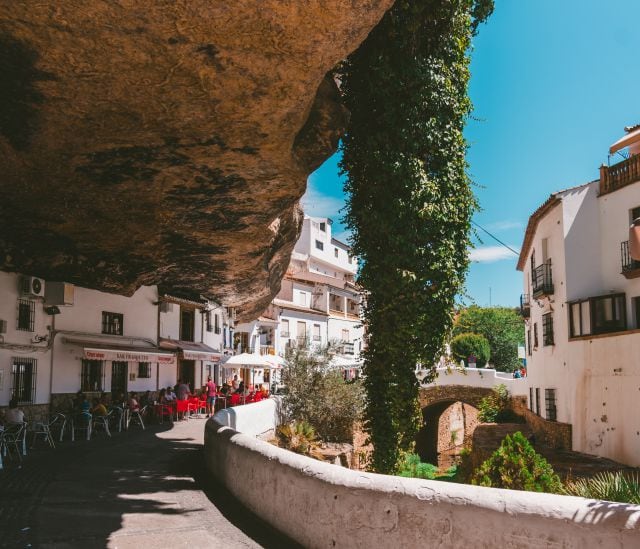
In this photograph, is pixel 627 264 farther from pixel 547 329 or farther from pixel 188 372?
pixel 188 372

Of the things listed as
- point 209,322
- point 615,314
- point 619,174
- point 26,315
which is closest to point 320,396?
point 26,315

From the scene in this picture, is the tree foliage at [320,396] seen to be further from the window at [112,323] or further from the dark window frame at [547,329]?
the dark window frame at [547,329]

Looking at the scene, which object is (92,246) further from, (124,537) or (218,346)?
(218,346)

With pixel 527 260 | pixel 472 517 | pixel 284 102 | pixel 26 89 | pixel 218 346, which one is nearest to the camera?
pixel 472 517

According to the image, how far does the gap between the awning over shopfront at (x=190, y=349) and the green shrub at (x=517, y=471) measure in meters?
15.1

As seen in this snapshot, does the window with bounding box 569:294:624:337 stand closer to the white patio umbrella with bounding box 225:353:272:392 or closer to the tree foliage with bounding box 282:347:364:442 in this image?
the tree foliage with bounding box 282:347:364:442

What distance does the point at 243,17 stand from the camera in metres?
6.68

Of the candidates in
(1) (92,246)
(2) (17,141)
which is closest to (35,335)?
(1) (92,246)

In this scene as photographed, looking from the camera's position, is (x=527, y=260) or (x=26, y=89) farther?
(x=527, y=260)

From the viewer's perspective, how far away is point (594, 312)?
2438 centimetres

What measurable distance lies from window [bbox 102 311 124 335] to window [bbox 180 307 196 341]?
6.50m

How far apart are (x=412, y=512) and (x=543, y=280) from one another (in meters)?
26.3

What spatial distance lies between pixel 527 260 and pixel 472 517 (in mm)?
36171

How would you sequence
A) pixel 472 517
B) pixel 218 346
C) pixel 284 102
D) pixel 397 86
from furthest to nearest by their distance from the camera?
pixel 218 346 < pixel 397 86 < pixel 284 102 < pixel 472 517
